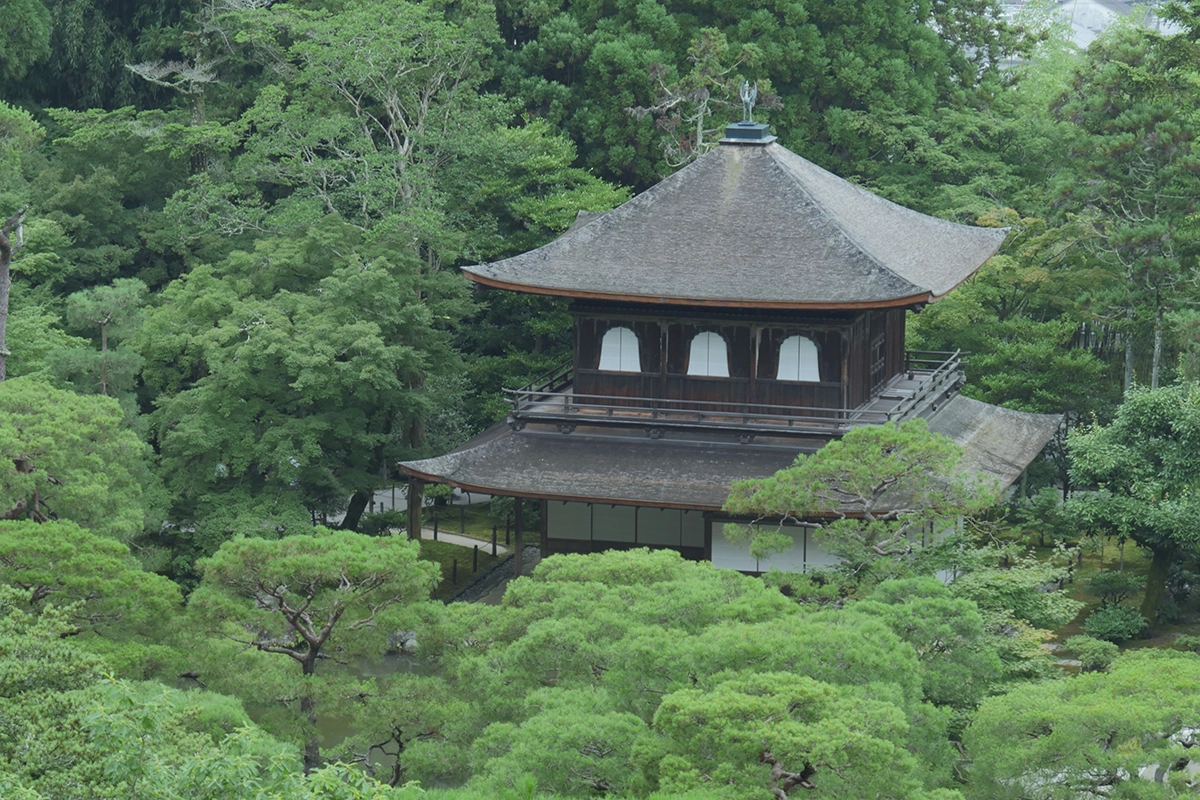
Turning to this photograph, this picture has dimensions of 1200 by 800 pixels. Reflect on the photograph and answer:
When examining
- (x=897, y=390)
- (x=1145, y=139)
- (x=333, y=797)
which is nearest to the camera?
(x=333, y=797)

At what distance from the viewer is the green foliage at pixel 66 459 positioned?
30.1 metres

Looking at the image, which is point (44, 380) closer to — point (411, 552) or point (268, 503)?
point (268, 503)

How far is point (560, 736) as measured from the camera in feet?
71.1

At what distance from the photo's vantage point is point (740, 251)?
35.9 meters

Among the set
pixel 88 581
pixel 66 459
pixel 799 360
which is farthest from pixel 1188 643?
pixel 66 459

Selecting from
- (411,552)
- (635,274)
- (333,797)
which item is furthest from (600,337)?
(333,797)

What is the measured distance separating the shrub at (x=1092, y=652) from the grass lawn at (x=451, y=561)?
12520mm

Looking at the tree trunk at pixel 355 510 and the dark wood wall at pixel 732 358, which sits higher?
the dark wood wall at pixel 732 358

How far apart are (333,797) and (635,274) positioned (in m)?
21.4

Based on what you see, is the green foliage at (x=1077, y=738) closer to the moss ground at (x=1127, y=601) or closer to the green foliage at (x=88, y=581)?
the green foliage at (x=88, y=581)

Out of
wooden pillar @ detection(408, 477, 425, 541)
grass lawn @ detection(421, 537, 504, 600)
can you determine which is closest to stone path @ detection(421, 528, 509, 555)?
Answer: grass lawn @ detection(421, 537, 504, 600)

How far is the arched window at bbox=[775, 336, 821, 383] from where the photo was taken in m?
35.4

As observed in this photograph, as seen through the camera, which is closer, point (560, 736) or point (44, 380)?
point (560, 736)

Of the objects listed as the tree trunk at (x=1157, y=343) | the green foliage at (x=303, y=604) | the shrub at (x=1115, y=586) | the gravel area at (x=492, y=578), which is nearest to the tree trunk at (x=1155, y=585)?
the shrub at (x=1115, y=586)
